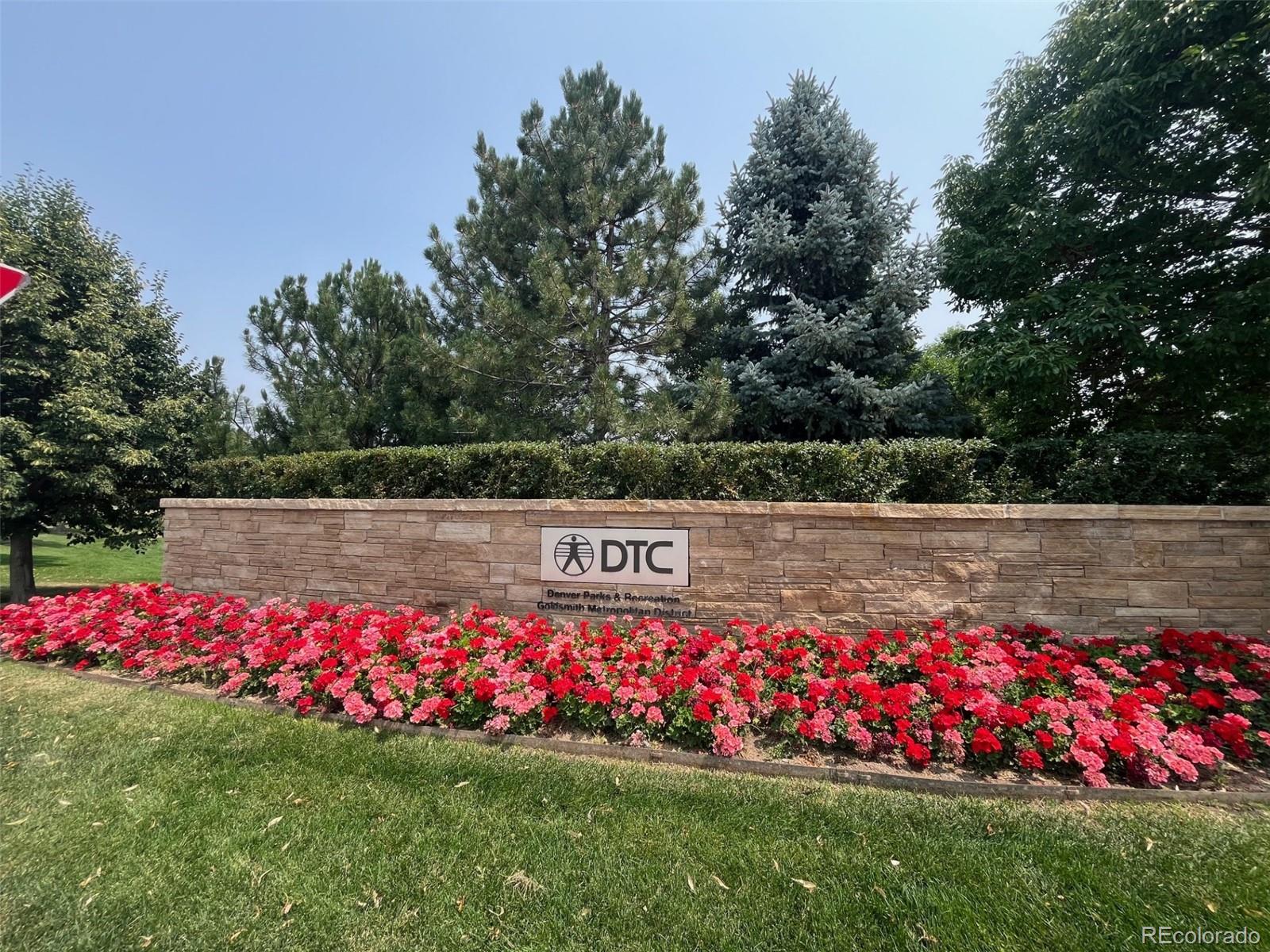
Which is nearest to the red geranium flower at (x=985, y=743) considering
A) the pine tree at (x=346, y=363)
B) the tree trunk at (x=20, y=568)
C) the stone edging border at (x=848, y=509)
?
the stone edging border at (x=848, y=509)

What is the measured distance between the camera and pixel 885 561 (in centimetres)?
433

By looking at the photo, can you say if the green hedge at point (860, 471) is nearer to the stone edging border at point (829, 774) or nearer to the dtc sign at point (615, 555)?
the dtc sign at point (615, 555)

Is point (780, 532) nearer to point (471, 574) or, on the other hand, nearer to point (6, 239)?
point (471, 574)

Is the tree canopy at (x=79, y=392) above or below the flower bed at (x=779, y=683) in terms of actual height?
above

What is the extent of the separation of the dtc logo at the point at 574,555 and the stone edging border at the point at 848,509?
0.89ft


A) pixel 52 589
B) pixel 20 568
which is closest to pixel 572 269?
pixel 20 568

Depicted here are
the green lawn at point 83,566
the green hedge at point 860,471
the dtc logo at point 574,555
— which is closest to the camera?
the green hedge at point 860,471

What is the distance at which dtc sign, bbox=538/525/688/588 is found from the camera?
4.60 meters

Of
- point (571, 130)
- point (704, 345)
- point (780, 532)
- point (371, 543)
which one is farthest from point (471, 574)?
point (571, 130)

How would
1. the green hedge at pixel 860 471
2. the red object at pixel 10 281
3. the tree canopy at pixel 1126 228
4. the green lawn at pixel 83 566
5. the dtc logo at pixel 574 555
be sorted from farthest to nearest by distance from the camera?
the green lawn at pixel 83 566, the tree canopy at pixel 1126 228, the dtc logo at pixel 574 555, the green hedge at pixel 860 471, the red object at pixel 10 281

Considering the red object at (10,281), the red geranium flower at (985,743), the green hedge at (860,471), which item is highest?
the red object at (10,281)

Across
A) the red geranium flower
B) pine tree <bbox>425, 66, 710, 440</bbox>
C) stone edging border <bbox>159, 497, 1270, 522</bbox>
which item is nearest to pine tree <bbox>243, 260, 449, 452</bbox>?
pine tree <bbox>425, 66, 710, 440</bbox>

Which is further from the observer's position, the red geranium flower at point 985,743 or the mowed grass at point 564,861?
the red geranium flower at point 985,743

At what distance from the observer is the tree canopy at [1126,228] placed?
5215mm
